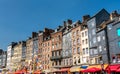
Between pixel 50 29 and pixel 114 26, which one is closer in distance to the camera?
pixel 114 26

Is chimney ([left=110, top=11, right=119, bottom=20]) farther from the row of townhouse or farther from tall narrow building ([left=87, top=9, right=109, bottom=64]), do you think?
tall narrow building ([left=87, top=9, right=109, bottom=64])

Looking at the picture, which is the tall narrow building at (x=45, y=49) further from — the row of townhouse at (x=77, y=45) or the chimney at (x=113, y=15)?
the chimney at (x=113, y=15)

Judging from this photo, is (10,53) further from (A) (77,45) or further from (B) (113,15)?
(B) (113,15)

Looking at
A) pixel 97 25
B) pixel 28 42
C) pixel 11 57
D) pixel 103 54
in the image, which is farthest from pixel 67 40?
pixel 11 57

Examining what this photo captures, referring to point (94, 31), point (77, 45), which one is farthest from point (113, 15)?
point (77, 45)

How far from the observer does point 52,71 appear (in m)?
68.9

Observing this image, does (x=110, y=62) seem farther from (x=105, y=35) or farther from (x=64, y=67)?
(x=64, y=67)

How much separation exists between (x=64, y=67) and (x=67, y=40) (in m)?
8.63

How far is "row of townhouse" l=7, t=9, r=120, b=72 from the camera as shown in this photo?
4703 centimetres

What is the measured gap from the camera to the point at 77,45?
60.5 m

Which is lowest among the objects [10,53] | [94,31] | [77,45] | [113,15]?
[77,45]

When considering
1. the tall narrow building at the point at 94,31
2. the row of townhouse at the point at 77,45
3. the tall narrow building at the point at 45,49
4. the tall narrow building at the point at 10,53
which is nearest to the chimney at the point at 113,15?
the row of townhouse at the point at 77,45

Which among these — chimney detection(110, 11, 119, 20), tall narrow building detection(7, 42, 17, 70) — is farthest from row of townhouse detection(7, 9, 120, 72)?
tall narrow building detection(7, 42, 17, 70)

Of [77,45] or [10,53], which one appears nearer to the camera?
[77,45]
